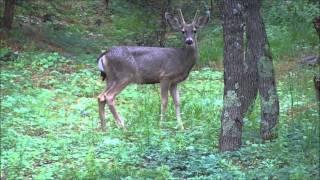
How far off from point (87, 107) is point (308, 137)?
19.3ft

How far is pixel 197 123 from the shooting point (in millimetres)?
9836

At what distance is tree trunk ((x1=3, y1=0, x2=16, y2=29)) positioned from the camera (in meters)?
17.5

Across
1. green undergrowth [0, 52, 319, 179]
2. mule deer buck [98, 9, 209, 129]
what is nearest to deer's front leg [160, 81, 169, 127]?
mule deer buck [98, 9, 209, 129]

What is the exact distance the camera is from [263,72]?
7871 millimetres

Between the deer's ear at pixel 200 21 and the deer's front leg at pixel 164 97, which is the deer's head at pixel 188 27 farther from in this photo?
the deer's front leg at pixel 164 97

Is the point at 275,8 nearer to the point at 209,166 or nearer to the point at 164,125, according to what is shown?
the point at 164,125

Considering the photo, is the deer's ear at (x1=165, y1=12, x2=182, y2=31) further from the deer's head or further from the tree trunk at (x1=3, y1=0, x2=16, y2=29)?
the tree trunk at (x1=3, y1=0, x2=16, y2=29)

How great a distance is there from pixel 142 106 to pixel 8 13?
26.7ft

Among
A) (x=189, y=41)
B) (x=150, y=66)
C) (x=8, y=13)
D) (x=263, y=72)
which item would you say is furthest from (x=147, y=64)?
(x=8, y=13)

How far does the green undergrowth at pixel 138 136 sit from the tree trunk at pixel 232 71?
26cm

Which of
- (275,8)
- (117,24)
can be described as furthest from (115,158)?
(117,24)

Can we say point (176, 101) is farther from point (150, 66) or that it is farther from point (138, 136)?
point (138, 136)

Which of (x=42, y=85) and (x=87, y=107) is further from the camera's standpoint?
(x=42, y=85)

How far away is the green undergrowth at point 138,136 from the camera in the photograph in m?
6.51
